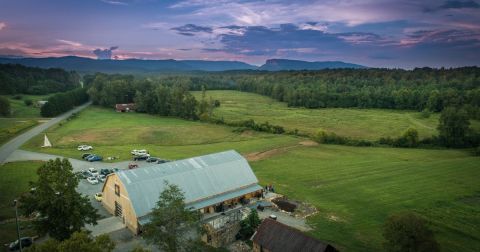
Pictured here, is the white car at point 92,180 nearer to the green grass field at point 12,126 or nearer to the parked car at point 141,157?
the parked car at point 141,157

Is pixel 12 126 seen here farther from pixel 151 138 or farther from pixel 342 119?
pixel 342 119

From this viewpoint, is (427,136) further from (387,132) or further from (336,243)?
(336,243)

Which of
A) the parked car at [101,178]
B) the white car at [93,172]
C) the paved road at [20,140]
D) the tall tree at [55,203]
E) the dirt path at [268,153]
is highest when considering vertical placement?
the tall tree at [55,203]

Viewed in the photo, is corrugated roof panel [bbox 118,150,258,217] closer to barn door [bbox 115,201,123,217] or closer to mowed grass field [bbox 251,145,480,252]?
barn door [bbox 115,201,123,217]

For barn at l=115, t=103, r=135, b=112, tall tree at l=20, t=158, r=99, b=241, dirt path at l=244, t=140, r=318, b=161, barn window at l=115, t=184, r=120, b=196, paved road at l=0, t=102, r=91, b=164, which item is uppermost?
tall tree at l=20, t=158, r=99, b=241

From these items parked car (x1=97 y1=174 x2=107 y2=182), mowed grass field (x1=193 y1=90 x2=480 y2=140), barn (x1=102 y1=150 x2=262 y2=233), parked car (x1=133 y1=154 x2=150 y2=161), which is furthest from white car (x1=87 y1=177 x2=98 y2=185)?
mowed grass field (x1=193 y1=90 x2=480 y2=140)

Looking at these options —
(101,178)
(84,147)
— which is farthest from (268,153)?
(84,147)

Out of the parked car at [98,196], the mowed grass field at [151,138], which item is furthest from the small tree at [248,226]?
the mowed grass field at [151,138]
